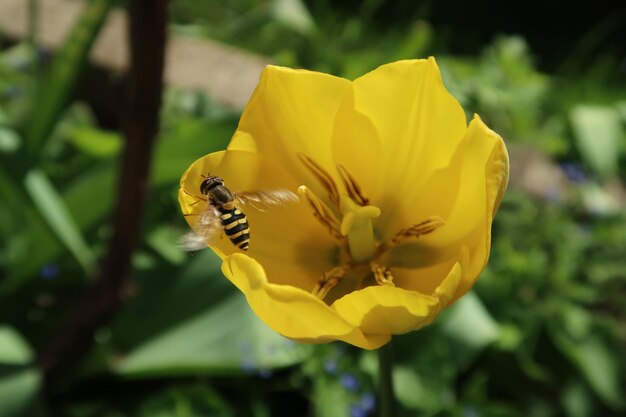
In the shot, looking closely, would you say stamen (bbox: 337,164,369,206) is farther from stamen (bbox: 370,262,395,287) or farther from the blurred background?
the blurred background

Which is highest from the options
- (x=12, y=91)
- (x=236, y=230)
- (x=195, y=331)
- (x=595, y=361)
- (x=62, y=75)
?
(x=236, y=230)

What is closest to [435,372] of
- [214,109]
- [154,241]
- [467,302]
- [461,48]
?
[467,302]

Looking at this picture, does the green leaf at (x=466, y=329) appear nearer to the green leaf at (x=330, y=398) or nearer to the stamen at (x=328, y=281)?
the green leaf at (x=330, y=398)

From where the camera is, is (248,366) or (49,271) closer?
(248,366)

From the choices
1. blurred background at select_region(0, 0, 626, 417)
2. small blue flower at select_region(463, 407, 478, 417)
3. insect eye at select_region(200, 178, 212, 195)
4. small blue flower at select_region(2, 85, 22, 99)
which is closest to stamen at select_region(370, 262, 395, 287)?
insect eye at select_region(200, 178, 212, 195)

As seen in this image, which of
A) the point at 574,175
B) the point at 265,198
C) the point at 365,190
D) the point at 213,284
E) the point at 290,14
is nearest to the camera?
the point at 265,198

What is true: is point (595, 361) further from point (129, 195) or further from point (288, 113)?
point (288, 113)

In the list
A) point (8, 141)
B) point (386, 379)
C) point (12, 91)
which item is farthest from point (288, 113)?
point (12, 91)
